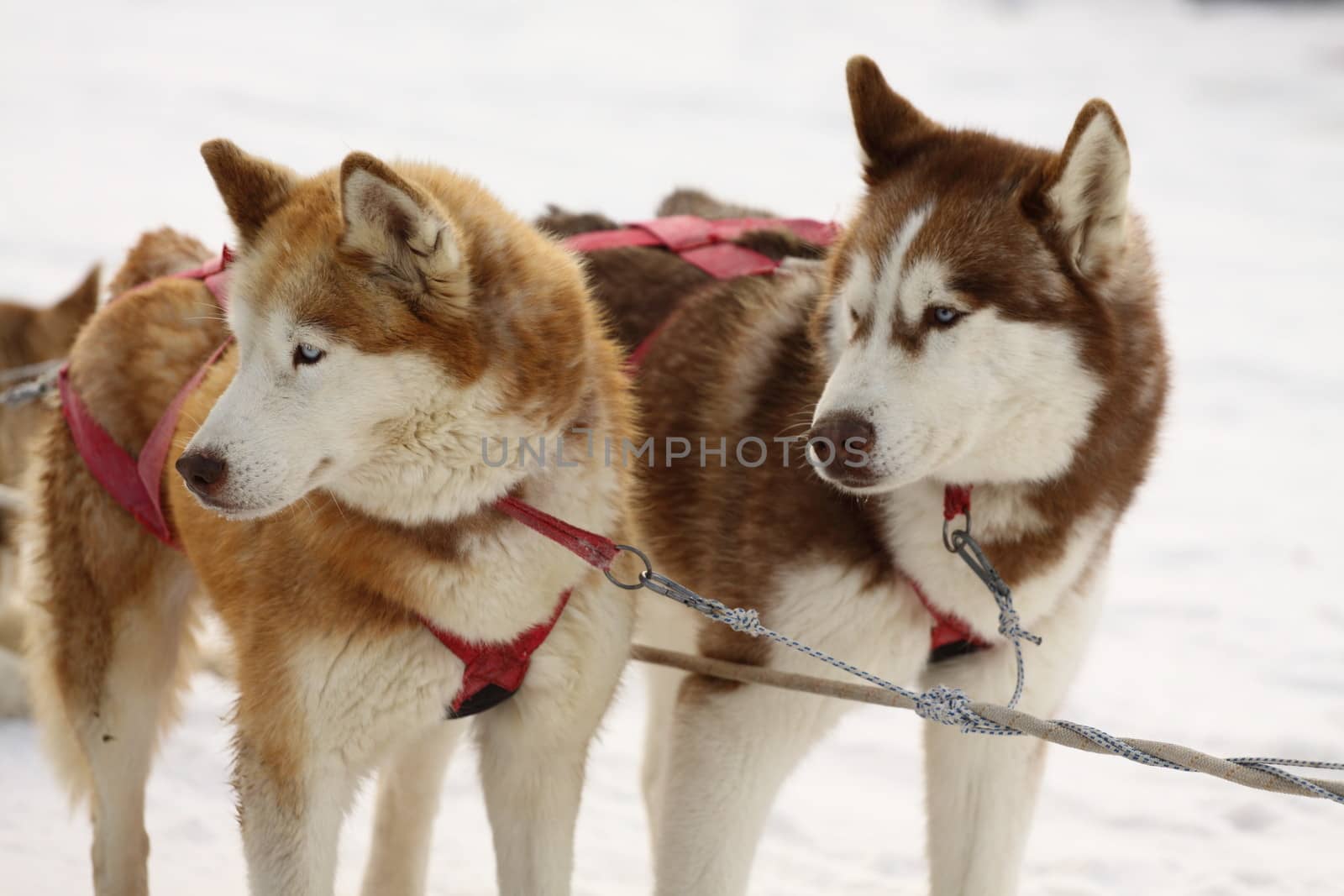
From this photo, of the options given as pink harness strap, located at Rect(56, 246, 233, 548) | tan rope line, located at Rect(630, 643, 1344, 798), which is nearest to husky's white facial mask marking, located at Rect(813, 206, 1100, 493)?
tan rope line, located at Rect(630, 643, 1344, 798)

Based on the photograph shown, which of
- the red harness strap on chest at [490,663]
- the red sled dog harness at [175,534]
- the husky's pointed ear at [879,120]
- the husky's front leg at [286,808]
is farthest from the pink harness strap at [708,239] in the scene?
the husky's front leg at [286,808]

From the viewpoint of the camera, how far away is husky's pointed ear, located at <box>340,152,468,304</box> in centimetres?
179

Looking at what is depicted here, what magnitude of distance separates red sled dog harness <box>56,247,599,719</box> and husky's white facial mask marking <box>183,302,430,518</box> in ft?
0.85

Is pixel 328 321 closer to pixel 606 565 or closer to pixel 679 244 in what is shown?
pixel 606 565

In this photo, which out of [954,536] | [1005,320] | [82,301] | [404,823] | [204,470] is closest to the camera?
[204,470]

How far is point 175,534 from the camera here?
2.38 m

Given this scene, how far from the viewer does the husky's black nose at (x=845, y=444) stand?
78.9 inches

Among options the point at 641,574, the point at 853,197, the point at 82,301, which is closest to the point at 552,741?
the point at 641,574

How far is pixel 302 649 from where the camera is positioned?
2.00 metres

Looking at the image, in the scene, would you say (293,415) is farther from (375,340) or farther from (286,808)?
(286,808)

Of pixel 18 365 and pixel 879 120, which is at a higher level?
pixel 879 120

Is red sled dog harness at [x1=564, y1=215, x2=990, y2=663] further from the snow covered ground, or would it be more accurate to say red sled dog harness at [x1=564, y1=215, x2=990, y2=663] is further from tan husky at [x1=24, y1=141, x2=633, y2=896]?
the snow covered ground

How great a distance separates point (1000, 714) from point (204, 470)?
1.25 meters

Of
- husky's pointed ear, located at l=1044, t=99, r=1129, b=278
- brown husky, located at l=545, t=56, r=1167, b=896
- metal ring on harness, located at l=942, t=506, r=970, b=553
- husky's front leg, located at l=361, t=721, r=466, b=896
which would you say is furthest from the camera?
husky's front leg, located at l=361, t=721, r=466, b=896
